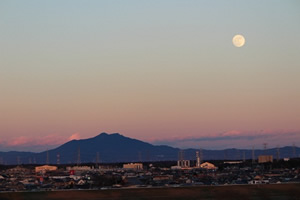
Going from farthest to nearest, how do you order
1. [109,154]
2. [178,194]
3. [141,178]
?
[109,154], [141,178], [178,194]

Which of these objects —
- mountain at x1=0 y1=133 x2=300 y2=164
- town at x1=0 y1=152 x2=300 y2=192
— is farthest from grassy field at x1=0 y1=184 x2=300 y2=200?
mountain at x1=0 y1=133 x2=300 y2=164

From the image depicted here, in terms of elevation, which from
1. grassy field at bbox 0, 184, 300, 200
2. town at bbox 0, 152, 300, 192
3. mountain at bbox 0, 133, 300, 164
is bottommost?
grassy field at bbox 0, 184, 300, 200

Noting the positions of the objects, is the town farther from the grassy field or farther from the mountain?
the mountain

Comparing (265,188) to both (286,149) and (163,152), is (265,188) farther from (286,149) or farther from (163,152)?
(163,152)

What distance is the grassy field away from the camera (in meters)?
12.2

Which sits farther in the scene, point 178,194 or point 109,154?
point 109,154

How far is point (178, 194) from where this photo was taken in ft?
40.5

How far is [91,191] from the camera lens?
1242 centimetres

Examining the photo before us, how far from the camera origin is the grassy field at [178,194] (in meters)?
12.2

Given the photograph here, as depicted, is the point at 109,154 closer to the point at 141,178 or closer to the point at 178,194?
the point at 141,178

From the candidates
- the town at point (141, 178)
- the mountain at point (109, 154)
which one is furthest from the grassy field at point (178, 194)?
the mountain at point (109, 154)

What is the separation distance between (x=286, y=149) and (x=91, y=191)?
12711 cm

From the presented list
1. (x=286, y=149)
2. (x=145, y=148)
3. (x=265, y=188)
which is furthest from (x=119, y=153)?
(x=265, y=188)

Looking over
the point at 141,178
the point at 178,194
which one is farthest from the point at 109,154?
the point at 178,194
